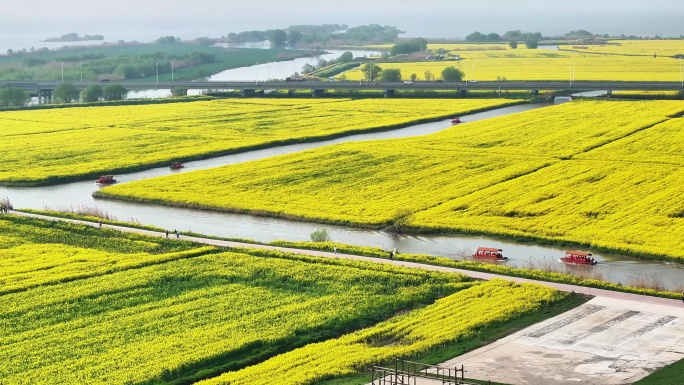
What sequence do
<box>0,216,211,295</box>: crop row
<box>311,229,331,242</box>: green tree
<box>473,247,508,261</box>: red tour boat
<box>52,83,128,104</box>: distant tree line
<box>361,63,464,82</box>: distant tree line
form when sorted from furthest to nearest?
<box>361,63,464,82</box>: distant tree line < <box>52,83,128,104</box>: distant tree line < <box>311,229,331,242</box>: green tree < <box>473,247,508,261</box>: red tour boat < <box>0,216,211,295</box>: crop row

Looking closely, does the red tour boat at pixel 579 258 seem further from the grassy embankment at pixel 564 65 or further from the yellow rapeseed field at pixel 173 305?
the grassy embankment at pixel 564 65

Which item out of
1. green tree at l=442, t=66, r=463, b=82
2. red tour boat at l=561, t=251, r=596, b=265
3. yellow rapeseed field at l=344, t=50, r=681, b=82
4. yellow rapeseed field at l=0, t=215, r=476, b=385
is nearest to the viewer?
yellow rapeseed field at l=0, t=215, r=476, b=385

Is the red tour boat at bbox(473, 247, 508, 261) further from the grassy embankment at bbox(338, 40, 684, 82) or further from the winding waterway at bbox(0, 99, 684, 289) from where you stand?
the grassy embankment at bbox(338, 40, 684, 82)

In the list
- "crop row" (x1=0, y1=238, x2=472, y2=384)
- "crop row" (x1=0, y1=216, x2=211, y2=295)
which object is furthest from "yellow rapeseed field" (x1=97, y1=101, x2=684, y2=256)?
"crop row" (x1=0, y1=238, x2=472, y2=384)

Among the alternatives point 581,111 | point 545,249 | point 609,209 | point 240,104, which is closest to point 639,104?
point 581,111

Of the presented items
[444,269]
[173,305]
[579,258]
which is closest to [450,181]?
[579,258]

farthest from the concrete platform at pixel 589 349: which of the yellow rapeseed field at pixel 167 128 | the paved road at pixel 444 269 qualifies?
the yellow rapeseed field at pixel 167 128

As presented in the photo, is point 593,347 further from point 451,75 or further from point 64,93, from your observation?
point 451,75

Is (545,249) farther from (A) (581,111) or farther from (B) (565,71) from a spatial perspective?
(B) (565,71)
